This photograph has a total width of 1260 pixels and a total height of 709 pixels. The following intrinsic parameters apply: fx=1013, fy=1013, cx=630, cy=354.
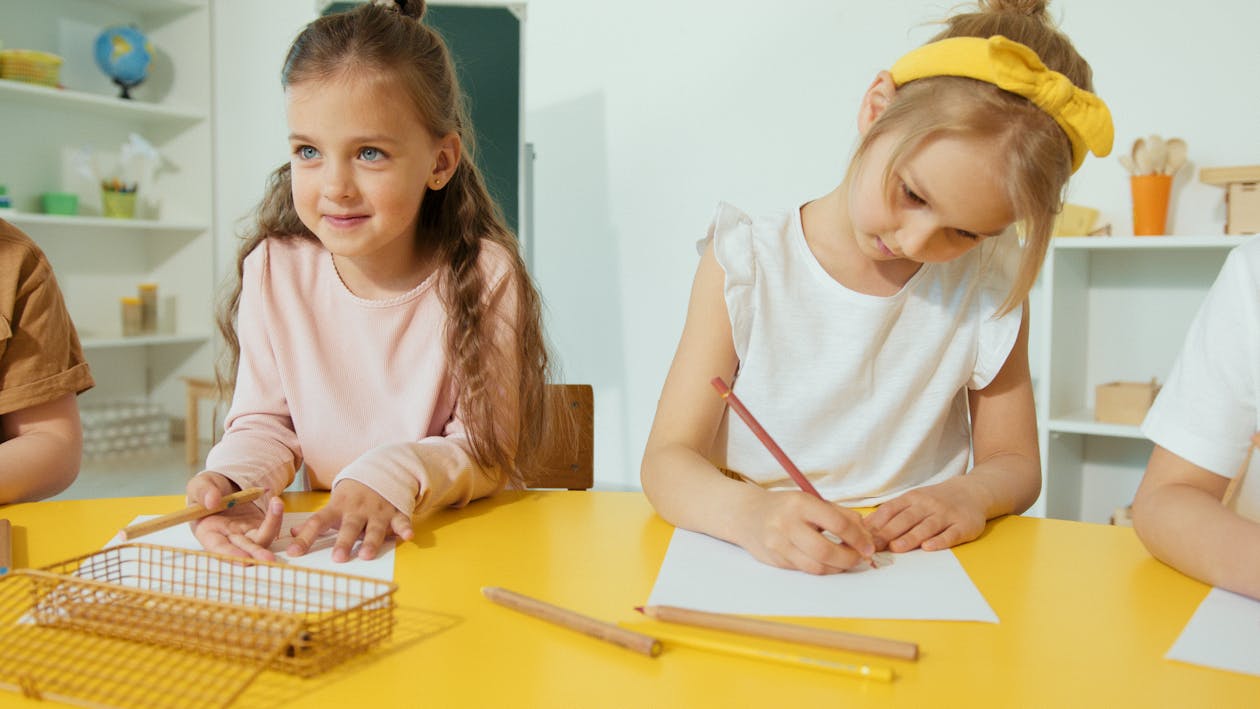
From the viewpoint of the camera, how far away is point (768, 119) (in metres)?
3.17

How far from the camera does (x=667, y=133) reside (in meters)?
3.33

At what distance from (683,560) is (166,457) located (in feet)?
12.1

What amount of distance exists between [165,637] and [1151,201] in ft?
8.15

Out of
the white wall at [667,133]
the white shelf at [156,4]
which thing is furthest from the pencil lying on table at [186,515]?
the white shelf at [156,4]

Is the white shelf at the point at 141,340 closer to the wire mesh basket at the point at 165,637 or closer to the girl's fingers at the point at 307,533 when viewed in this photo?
→ the girl's fingers at the point at 307,533

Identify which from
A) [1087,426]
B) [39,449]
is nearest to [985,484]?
[39,449]

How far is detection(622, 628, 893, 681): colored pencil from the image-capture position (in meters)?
0.57

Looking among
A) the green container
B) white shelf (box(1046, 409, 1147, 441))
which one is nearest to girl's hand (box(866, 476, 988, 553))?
white shelf (box(1046, 409, 1147, 441))

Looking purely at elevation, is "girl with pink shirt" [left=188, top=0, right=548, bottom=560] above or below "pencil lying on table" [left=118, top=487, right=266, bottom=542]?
above

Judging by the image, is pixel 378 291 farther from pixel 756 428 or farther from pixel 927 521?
pixel 927 521

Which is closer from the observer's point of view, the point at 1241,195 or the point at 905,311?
the point at 905,311

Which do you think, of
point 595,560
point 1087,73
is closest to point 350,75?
point 595,560

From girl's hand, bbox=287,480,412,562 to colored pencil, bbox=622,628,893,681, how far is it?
285 mm

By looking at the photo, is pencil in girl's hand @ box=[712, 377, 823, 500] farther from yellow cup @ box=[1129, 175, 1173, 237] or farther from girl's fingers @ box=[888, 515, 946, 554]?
yellow cup @ box=[1129, 175, 1173, 237]
